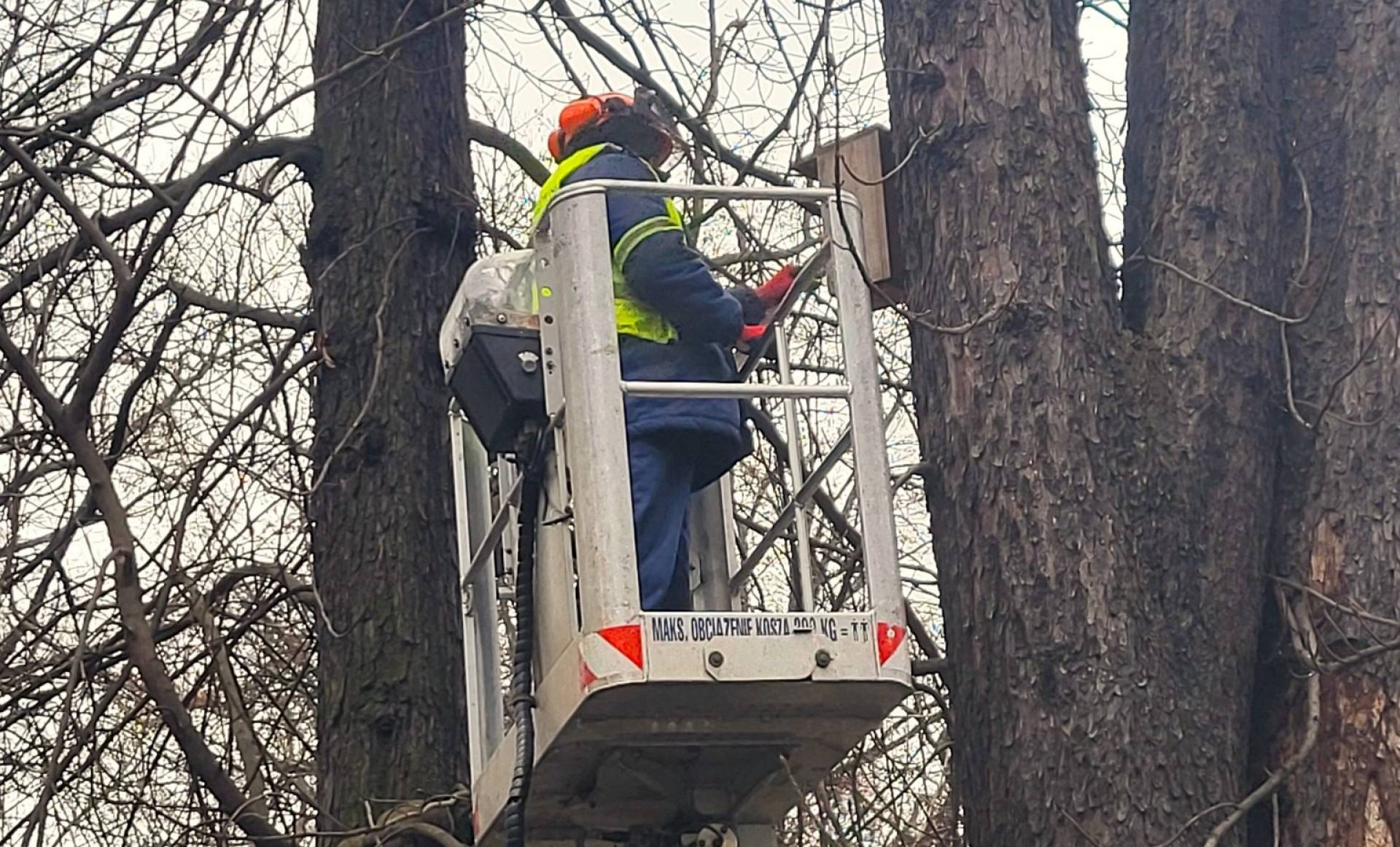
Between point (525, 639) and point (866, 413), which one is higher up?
point (866, 413)

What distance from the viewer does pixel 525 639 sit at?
165 inches

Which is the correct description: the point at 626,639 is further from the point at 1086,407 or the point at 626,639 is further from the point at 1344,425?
the point at 1344,425

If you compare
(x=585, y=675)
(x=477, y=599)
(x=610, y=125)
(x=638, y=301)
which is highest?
(x=610, y=125)

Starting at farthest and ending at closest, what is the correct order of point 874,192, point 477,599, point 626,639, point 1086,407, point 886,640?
1. point 477,599
2. point 874,192
3. point 1086,407
4. point 886,640
5. point 626,639

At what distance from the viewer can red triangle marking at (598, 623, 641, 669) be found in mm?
3686

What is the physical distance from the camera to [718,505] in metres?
4.69

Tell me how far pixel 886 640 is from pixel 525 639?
82 centimetres

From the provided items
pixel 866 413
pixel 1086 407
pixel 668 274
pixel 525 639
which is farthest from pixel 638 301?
pixel 1086 407

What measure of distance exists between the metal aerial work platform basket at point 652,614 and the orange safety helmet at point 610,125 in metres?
0.32

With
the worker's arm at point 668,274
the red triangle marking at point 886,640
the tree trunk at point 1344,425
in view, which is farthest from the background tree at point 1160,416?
the worker's arm at point 668,274

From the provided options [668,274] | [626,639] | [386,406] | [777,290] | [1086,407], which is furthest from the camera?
[386,406]

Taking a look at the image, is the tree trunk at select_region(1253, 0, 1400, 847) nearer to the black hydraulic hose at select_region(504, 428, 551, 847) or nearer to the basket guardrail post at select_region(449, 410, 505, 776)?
the black hydraulic hose at select_region(504, 428, 551, 847)

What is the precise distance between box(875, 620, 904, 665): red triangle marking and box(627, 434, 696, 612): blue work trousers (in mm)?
462

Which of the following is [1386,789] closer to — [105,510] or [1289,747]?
[1289,747]
